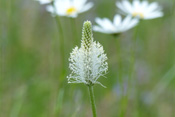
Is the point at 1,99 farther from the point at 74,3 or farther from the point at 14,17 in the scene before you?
the point at 14,17

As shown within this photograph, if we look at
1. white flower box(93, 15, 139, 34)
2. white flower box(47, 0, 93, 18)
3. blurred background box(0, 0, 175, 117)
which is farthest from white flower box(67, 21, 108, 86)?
white flower box(47, 0, 93, 18)

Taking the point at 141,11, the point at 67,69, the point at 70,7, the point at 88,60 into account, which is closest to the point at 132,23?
the point at 141,11

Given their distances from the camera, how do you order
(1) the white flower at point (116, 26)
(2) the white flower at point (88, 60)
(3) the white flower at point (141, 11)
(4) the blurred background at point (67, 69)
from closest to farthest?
(2) the white flower at point (88, 60), (1) the white flower at point (116, 26), (3) the white flower at point (141, 11), (4) the blurred background at point (67, 69)

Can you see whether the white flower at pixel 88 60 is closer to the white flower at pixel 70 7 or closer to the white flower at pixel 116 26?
the white flower at pixel 116 26

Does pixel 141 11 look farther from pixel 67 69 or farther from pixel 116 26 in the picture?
pixel 67 69

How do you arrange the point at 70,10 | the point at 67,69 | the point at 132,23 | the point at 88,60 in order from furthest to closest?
the point at 67,69, the point at 70,10, the point at 132,23, the point at 88,60

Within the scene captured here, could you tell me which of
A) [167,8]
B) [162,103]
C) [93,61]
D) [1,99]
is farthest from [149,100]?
[93,61]

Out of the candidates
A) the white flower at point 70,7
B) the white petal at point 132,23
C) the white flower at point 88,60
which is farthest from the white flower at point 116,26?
the white flower at point 88,60

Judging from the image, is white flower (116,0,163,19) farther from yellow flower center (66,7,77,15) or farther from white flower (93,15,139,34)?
yellow flower center (66,7,77,15)

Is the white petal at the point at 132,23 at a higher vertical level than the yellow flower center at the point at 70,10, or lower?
lower
